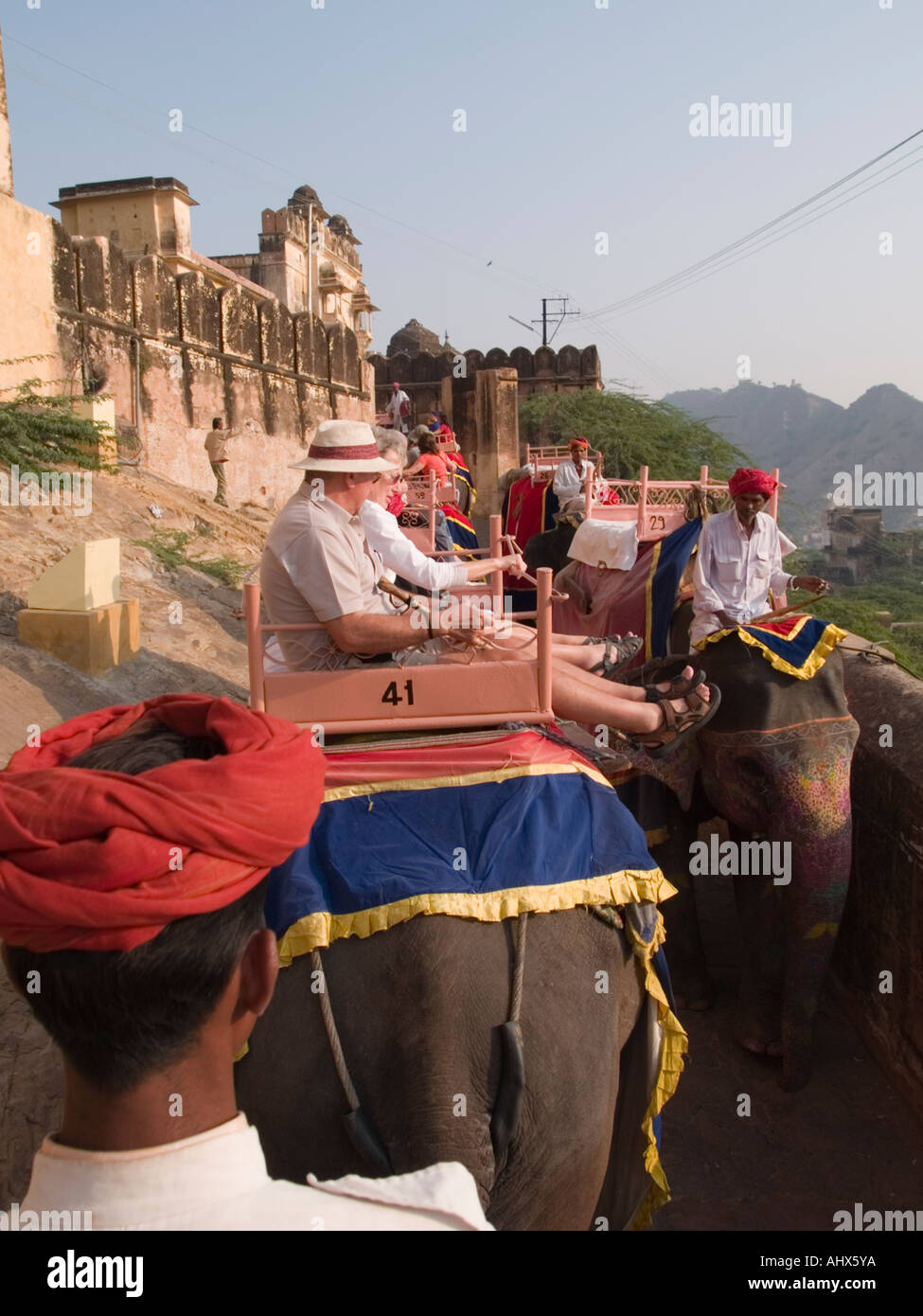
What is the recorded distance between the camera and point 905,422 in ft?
390

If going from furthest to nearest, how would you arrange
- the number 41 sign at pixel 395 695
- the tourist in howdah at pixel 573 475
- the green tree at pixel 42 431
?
the tourist in howdah at pixel 573 475 → the green tree at pixel 42 431 → the number 41 sign at pixel 395 695

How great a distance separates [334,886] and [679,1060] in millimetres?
1117

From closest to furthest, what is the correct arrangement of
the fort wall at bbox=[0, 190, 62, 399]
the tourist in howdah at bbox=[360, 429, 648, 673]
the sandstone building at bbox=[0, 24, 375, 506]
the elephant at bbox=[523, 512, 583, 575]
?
the tourist in howdah at bbox=[360, 429, 648, 673]
the elephant at bbox=[523, 512, 583, 575]
the fort wall at bbox=[0, 190, 62, 399]
the sandstone building at bbox=[0, 24, 375, 506]

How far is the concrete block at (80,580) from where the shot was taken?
24.2 feet

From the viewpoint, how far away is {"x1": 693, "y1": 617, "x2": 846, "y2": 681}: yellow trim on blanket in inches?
172

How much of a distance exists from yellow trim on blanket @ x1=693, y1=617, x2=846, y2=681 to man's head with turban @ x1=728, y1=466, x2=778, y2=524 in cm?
180

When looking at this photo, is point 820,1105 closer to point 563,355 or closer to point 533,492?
point 533,492

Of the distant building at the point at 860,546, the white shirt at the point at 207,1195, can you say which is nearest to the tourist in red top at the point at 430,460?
the white shirt at the point at 207,1195

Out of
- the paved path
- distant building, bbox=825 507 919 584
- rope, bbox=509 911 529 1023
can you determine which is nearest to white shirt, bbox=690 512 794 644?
the paved path

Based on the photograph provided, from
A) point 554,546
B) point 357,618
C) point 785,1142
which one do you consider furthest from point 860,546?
point 357,618

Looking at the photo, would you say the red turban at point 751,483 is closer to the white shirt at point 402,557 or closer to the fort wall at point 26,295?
the white shirt at point 402,557

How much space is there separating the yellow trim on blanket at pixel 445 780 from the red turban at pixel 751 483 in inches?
140

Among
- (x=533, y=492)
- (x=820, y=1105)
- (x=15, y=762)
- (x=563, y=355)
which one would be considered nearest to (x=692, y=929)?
(x=820, y=1105)

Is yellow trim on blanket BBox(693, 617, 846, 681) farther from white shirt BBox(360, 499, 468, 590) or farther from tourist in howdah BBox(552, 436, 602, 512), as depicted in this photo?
tourist in howdah BBox(552, 436, 602, 512)
